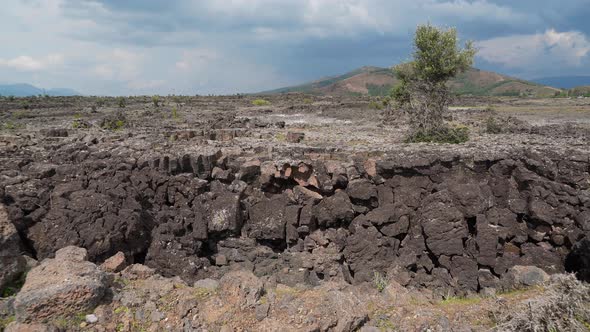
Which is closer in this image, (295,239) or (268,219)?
(295,239)

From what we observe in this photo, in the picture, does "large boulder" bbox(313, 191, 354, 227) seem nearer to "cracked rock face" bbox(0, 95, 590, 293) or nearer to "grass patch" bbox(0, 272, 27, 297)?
"cracked rock face" bbox(0, 95, 590, 293)

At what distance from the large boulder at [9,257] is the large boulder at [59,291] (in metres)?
0.74

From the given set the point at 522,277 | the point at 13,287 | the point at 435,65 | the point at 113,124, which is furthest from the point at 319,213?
the point at 113,124

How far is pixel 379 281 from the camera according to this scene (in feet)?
37.5

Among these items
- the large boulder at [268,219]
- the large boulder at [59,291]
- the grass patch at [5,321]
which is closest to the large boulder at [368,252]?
the large boulder at [268,219]

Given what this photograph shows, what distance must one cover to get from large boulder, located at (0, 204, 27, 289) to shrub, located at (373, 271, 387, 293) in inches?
334

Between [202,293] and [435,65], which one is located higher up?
[435,65]

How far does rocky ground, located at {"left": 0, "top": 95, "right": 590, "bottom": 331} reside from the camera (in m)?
7.66

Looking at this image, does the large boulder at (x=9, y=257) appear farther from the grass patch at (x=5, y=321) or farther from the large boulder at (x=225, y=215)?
the large boulder at (x=225, y=215)

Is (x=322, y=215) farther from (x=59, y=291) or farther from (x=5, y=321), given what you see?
(x=5, y=321)

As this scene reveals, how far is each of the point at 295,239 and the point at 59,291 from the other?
24.5 feet

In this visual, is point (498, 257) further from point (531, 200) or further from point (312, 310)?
point (312, 310)

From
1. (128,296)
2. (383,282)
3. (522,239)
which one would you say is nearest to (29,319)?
(128,296)

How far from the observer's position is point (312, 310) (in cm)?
781
